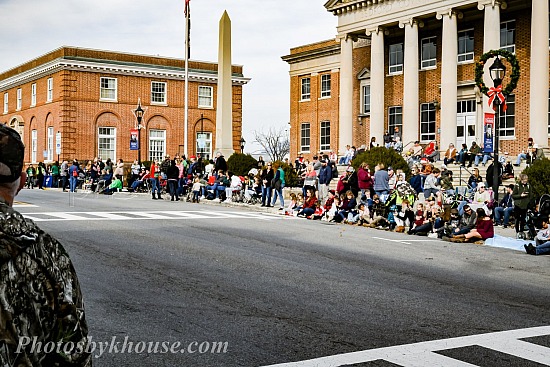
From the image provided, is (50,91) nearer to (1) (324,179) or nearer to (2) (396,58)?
(2) (396,58)

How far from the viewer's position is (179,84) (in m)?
61.8

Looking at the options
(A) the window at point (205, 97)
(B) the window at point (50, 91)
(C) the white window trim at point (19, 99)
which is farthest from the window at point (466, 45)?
(C) the white window trim at point (19, 99)

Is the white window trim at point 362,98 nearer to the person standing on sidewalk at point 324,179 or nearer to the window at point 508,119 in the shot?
the window at point 508,119

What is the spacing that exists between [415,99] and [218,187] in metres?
14.3

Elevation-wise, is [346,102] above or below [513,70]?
above

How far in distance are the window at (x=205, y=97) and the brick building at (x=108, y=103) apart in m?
0.09

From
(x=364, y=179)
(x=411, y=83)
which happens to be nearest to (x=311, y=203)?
(x=364, y=179)

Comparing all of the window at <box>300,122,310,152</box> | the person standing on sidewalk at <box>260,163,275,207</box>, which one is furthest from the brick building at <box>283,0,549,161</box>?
the person standing on sidewalk at <box>260,163,275,207</box>

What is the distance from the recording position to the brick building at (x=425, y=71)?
3394cm

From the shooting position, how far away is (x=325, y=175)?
27.8m

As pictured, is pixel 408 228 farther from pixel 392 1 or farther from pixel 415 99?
pixel 392 1

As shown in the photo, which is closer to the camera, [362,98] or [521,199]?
[521,199]

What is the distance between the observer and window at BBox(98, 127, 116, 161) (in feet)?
189

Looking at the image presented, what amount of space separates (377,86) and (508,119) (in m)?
7.93
